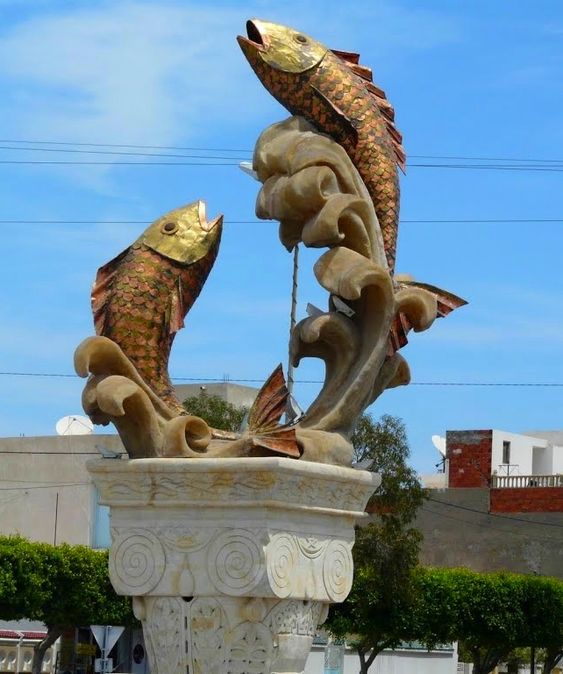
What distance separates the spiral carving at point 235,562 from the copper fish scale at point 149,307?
932 millimetres

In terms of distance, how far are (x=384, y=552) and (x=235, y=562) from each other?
19.7m

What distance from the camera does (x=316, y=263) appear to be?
8602 mm

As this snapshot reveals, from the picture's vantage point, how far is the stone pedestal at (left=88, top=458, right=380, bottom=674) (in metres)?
7.97

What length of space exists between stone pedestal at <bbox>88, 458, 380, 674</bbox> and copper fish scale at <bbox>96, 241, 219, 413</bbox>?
25.9 inches

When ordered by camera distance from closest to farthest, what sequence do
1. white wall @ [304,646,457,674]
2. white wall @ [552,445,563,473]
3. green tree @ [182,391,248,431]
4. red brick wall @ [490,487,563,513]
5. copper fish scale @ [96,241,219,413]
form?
copper fish scale @ [96,241,219,413], green tree @ [182,391,248,431], white wall @ [304,646,457,674], red brick wall @ [490,487,563,513], white wall @ [552,445,563,473]

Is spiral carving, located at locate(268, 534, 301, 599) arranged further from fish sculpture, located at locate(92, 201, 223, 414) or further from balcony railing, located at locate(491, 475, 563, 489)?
balcony railing, located at locate(491, 475, 563, 489)

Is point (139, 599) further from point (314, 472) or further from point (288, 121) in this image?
point (288, 121)

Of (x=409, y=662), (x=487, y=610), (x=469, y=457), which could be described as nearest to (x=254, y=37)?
Result: (x=487, y=610)

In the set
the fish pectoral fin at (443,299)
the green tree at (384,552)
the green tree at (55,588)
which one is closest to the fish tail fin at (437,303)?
the fish pectoral fin at (443,299)

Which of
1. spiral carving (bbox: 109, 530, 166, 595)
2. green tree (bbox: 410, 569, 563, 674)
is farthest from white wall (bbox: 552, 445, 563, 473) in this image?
spiral carving (bbox: 109, 530, 166, 595)

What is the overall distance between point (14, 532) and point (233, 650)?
93.6 feet

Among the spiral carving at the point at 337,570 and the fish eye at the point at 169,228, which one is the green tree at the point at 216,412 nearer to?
the fish eye at the point at 169,228

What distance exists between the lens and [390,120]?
31.5 ft

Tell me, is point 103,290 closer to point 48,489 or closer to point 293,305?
point 293,305
